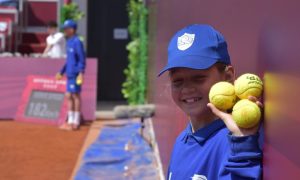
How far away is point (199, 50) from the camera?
75.1 inches

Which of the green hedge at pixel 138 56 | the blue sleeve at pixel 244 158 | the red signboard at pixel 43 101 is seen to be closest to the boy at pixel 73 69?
the red signboard at pixel 43 101

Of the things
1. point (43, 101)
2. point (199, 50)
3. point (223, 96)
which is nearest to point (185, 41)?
point (199, 50)

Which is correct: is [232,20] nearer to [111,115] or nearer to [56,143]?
[56,143]

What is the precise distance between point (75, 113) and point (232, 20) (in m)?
8.31

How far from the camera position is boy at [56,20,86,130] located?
1011cm

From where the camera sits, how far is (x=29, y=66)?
38.9ft

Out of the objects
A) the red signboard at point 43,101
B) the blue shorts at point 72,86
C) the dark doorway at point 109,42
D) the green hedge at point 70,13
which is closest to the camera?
the blue shorts at point 72,86

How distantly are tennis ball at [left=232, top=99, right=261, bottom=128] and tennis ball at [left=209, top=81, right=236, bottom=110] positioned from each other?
97mm

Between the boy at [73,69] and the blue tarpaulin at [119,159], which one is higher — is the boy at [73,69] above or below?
above

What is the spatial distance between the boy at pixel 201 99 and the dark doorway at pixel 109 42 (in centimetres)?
1384

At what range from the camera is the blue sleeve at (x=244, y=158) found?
5.31 feet

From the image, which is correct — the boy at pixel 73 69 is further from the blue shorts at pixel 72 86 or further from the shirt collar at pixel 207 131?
the shirt collar at pixel 207 131

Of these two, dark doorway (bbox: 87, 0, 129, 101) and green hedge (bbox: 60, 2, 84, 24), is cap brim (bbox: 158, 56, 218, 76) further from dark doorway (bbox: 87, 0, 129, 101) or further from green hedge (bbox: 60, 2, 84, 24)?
dark doorway (bbox: 87, 0, 129, 101)

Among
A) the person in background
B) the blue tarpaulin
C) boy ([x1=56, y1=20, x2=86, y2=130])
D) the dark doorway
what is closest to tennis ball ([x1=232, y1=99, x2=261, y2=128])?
the blue tarpaulin
